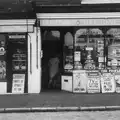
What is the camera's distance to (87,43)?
1516 centimetres

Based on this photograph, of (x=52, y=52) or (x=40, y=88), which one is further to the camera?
(x=52, y=52)

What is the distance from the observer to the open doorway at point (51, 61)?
16.2 m

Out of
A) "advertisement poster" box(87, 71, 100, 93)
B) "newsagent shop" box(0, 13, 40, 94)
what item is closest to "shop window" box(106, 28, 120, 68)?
"advertisement poster" box(87, 71, 100, 93)

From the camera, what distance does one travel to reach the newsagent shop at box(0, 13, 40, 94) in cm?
1462

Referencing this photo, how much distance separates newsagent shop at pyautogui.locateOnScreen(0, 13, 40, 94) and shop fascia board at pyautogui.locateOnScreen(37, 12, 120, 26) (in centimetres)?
56

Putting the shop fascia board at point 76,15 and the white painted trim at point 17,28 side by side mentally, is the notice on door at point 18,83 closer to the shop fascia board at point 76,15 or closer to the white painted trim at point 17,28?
the white painted trim at point 17,28

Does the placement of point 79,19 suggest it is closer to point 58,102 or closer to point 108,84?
point 108,84

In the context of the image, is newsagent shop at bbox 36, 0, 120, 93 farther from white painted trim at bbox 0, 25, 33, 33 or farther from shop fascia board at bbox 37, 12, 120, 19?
white painted trim at bbox 0, 25, 33, 33

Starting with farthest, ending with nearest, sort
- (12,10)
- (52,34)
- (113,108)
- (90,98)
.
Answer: (52,34), (12,10), (90,98), (113,108)

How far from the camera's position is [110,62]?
49.8 feet

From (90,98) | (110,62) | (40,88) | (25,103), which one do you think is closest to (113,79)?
(110,62)

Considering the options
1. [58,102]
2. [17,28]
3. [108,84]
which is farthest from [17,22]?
[108,84]

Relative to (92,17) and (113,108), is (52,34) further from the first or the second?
(113,108)

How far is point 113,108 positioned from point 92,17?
14.8 ft
